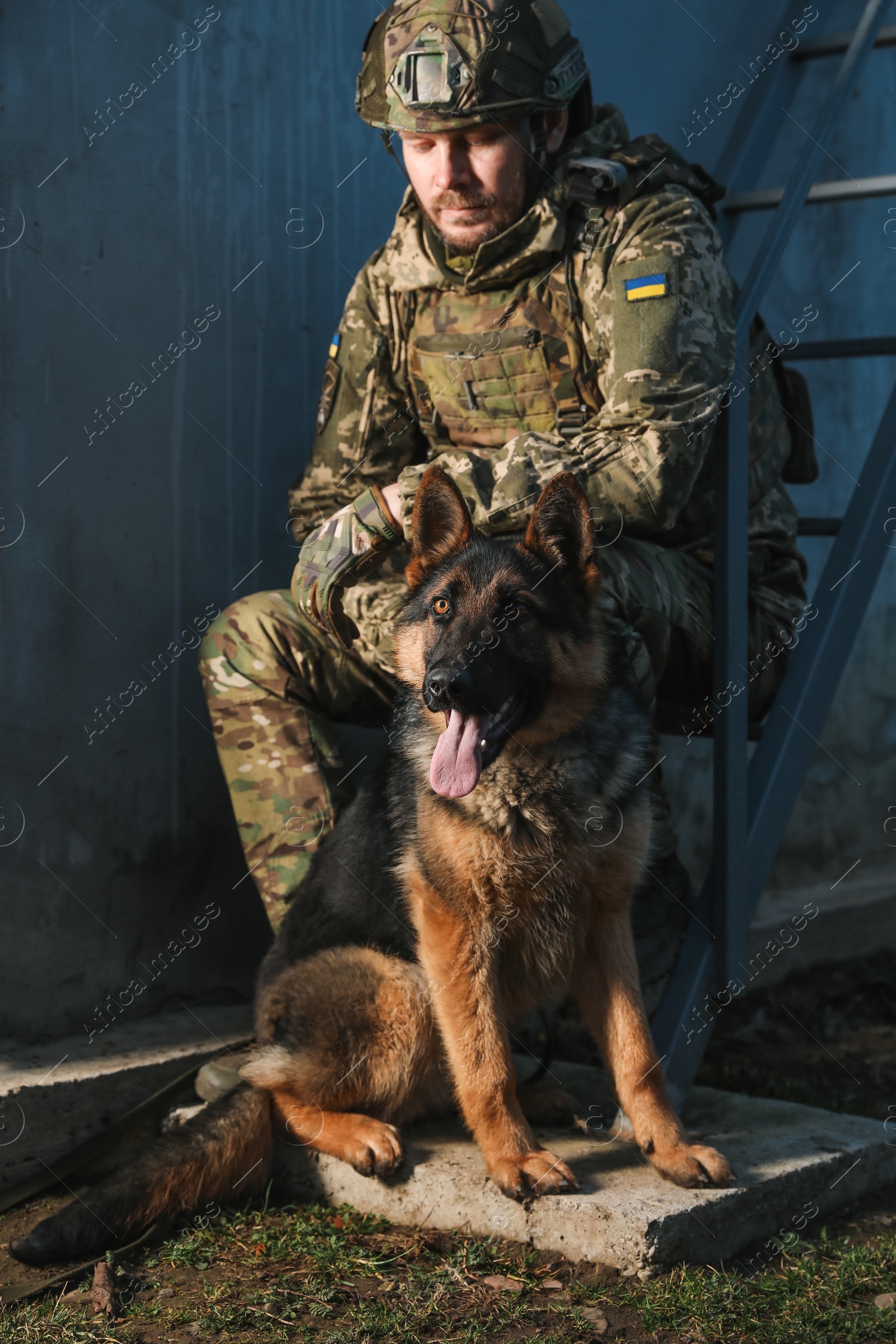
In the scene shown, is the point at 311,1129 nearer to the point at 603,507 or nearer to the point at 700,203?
the point at 603,507

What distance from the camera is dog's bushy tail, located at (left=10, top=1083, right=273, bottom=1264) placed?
2695 mm

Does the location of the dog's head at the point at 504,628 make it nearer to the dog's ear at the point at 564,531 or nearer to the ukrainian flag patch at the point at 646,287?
the dog's ear at the point at 564,531

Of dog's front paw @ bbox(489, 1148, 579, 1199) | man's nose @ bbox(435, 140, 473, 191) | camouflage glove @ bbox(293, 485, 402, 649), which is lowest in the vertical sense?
dog's front paw @ bbox(489, 1148, 579, 1199)

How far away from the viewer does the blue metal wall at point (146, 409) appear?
348 centimetres

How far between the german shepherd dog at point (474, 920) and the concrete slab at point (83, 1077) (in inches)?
19.1

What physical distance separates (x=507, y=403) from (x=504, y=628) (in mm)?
1303

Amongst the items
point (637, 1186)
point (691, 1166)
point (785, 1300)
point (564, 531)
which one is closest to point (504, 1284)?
point (637, 1186)

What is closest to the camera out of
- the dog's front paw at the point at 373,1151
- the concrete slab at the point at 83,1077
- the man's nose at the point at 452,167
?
the dog's front paw at the point at 373,1151

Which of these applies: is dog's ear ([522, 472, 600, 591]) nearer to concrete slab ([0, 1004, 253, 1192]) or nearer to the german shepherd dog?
the german shepherd dog

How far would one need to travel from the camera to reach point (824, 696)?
3.87 m

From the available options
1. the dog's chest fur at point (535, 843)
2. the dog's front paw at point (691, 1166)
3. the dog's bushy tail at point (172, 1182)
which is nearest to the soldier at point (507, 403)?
the dog's chest fur at point (535, 843)

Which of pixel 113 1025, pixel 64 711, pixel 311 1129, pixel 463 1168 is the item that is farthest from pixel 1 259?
pixel 463 1168

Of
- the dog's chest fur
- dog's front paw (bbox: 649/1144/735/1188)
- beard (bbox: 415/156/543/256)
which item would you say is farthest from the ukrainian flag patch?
dog's front paw (bbox: 649/1144/735/1188)

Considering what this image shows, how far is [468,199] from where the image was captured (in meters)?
3.67
